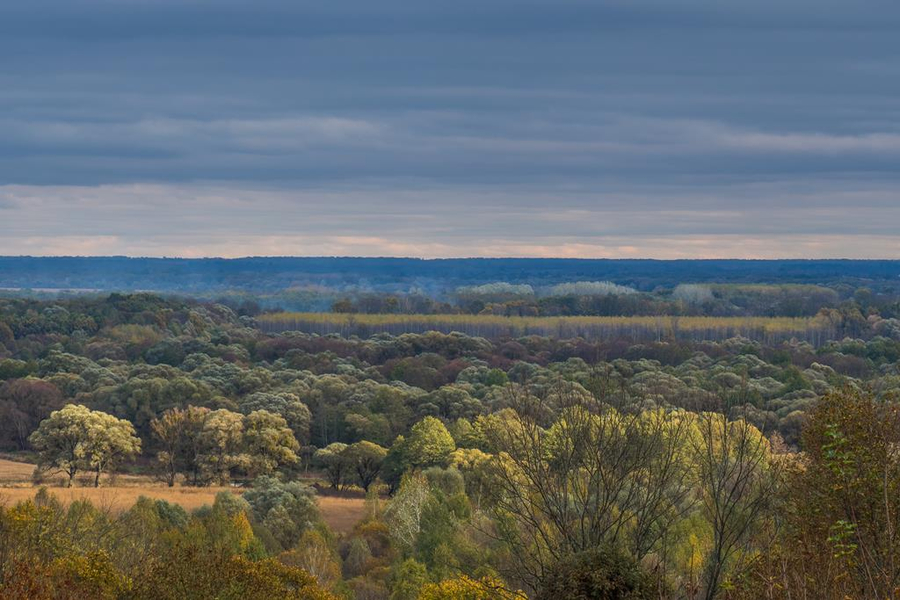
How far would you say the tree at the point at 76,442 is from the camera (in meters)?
102

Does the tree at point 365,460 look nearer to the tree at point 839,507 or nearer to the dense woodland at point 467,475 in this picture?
the dense woodland at point 467,475

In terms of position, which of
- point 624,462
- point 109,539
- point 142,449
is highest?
point 624,462

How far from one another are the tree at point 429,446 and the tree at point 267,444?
12.6 meters

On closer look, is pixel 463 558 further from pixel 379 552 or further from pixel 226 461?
pixel 226 461

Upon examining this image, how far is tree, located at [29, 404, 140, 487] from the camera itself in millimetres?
102188

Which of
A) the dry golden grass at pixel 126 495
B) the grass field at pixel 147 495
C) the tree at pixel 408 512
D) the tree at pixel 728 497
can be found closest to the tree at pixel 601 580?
the tree at pixel 728 497

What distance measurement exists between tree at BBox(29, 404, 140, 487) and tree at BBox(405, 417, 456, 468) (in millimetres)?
24779

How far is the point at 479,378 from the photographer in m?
165

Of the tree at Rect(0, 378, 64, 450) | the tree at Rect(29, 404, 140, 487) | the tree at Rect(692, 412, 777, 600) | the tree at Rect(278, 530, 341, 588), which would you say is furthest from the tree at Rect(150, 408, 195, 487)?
the tree at Rect(692, 412, 777, 600)

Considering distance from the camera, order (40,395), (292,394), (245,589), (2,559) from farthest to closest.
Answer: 1. (40,395)
2. (292,394)
3. (2,559)
4. (245,589)

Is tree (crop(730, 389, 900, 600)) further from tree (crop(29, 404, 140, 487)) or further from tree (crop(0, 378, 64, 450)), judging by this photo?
tree (crop(0, 378, 64, 450))

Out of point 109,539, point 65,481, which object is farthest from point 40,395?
point 109,539

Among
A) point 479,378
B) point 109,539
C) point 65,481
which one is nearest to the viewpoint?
point 109,539

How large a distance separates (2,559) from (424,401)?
95157 mm
